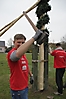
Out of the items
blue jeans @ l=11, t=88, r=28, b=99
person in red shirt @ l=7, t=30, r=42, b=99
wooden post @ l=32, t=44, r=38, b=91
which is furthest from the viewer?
wooden post @ l=32, t=44, r=38, b=91

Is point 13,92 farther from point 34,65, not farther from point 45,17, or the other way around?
point 45,17

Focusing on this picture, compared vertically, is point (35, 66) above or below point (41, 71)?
above

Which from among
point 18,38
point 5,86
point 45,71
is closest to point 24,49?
point 18,38

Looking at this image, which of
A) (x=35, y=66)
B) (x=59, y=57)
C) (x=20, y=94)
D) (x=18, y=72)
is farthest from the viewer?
(x=59, y=57)

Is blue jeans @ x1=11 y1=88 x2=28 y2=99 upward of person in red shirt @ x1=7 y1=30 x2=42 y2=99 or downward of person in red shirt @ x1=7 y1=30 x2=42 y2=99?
downward

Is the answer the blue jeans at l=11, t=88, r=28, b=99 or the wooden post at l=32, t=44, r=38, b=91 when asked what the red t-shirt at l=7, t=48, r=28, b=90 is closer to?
the blue jeans at l=11, t=88, r=28, b=99

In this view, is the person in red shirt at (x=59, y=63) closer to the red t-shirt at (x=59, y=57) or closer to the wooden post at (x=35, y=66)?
the red t-shirt at (x=59, y=57)

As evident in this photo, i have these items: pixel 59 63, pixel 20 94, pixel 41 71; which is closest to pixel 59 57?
pixel 59 63

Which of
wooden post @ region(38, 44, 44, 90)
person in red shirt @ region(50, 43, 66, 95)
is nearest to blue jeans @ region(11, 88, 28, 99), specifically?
wooden post @ region(38, 44, 44, 90)

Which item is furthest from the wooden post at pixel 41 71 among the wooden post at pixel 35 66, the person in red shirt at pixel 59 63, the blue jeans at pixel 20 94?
the blue jeans at pixel 20 94

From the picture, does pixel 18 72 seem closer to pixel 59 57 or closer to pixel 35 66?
pixel 35 66

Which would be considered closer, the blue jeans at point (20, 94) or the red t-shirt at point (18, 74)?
the red t-shirt at point (18, 74)

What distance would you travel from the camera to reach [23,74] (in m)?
2.99

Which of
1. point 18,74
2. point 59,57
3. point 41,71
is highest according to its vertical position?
point 59,57
